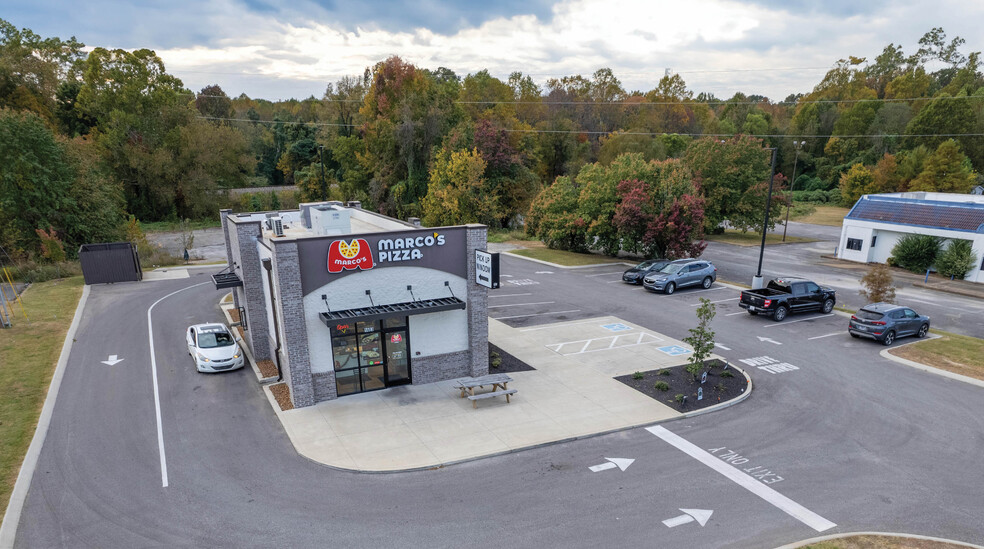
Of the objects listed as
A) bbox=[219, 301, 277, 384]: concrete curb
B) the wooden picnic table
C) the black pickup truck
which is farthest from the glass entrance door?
the black pickup truck

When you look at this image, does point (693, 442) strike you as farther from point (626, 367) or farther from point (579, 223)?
point (579, 223)

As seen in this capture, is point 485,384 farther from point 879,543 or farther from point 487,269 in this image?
point 879,543

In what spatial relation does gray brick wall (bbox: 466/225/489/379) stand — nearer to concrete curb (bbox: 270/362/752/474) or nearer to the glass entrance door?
the glass entrance door

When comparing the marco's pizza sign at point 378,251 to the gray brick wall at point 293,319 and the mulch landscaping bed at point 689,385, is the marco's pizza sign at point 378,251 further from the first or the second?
the mulch landscaping bed at point 689,385

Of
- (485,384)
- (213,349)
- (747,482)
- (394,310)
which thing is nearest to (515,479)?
(485,384)

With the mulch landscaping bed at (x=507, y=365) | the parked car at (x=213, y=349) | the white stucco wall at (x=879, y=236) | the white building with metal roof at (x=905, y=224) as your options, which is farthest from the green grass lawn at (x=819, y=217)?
the parked car at (x=213, y=349)

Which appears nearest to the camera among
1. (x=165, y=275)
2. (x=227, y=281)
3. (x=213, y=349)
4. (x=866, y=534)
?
(x=866, y=534)
